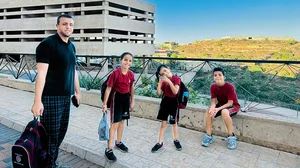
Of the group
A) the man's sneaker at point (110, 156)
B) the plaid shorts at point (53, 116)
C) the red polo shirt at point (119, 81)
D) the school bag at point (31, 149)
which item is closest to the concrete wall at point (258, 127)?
the red polo shirt at point (119, 81)

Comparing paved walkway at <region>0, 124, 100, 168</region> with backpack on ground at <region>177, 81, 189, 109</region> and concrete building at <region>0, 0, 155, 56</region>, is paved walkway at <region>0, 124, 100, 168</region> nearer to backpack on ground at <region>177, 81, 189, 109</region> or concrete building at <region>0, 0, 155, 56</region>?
backpack on ground at <region>177, 81, 189, 109</region>

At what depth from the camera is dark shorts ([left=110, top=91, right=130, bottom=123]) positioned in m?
2.93

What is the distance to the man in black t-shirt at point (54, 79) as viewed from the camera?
7.02 ft

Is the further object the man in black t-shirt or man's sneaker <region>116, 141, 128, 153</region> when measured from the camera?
man's sneaker <region>116, 141, 128, 153</region>

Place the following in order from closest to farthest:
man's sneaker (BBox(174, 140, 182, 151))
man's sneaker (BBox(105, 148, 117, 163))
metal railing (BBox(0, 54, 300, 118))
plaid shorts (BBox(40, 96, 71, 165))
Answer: plaid shorts (BBox(40, 96, 71, 165)) → man's sneaker (BBox(105, 148, 117, 163)) → man's sneaker (BBox(174, 140, 182, 151)) → metal railing (BBox(0, 54, 300, 118))

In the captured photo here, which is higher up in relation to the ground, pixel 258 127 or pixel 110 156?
pixel 258 127

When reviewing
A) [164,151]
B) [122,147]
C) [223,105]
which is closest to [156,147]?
[164,151]

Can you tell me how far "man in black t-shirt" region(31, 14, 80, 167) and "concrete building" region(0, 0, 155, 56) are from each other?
30092 millimetres

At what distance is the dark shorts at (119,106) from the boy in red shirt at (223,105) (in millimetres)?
1417

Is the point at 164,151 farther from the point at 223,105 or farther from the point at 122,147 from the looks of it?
the point at 223,105

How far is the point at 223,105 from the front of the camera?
3443 millimetres

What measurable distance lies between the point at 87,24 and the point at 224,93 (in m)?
32.2

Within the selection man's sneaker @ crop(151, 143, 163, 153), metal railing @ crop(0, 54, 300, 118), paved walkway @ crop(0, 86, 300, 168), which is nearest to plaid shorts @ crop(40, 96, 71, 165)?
paved walkway @ crop(0, 86, 300, 168)

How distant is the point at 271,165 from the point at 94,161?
251cm
